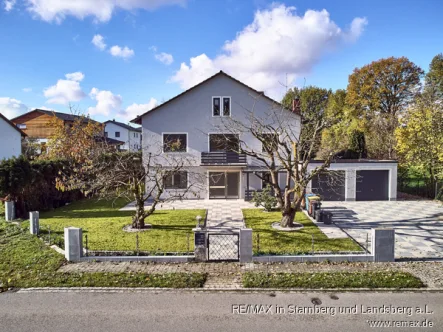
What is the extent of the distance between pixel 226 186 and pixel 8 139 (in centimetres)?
2296

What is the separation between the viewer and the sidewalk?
7.98 meters

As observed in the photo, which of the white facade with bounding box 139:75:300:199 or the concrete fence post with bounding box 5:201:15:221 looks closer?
the concrete fence post with bounding box 5:201:15:221

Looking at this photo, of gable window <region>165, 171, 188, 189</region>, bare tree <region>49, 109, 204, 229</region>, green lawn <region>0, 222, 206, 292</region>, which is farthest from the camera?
gable window <region>165, 171, 188, 189</region>

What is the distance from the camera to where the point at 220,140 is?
20.2 metres

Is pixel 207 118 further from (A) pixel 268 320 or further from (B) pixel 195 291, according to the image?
(A) pixel 268 320

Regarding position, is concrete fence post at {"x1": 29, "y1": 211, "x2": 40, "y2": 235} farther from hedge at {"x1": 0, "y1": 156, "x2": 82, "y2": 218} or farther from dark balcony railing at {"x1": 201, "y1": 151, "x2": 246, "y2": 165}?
dark balcony railing at {"x1": 201, "y1": 151, "x2": 246, "y2": 165}

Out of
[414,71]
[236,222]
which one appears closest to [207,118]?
[236,222]

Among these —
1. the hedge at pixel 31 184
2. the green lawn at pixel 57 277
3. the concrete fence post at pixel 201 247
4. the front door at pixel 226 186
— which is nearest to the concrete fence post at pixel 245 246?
the concrete fence post at pixel 201 247

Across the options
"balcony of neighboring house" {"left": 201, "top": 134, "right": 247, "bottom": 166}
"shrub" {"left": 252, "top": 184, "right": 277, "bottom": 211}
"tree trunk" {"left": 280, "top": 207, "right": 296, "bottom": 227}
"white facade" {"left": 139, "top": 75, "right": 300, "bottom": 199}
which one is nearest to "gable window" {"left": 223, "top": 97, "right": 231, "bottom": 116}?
"white facade" {"left": 139, "top": 75, "right": 300, "bottom": 199}

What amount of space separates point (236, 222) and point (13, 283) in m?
8.65

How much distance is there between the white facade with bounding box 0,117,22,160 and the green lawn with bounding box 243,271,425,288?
1200 inches

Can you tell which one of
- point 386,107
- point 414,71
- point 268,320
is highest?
point 414,71

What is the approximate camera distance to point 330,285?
719cm

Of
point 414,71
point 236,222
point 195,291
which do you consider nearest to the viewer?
point 195,291
